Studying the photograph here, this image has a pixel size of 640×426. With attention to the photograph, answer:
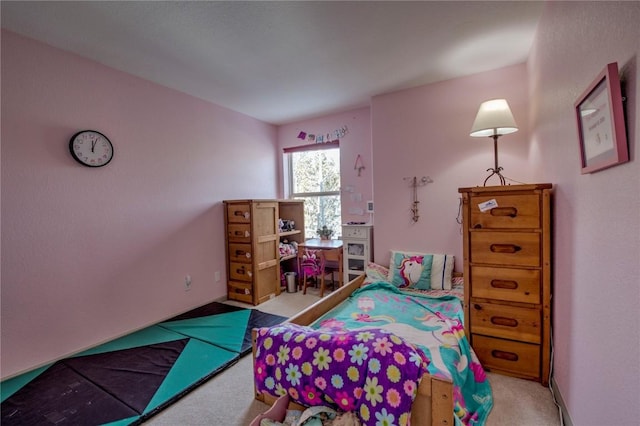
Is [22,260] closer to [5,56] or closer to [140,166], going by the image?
[140,166]

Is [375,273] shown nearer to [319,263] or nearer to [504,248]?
[319,263]

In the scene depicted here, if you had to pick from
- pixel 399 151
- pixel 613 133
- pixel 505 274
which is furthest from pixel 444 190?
pixel 613 133

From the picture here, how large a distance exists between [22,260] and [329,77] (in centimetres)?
302

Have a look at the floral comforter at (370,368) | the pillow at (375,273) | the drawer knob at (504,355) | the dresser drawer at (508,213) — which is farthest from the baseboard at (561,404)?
the pillow at (375,273)

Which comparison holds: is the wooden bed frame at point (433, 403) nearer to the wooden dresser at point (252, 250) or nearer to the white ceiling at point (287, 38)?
the white ceiling at point (287, 38)

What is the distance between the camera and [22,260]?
2.11 m

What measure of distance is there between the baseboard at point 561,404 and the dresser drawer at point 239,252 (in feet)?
9.71

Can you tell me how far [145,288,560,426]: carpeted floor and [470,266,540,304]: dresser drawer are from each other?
0.56 metres

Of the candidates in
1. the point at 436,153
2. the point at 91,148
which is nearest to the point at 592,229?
the point at 436,153

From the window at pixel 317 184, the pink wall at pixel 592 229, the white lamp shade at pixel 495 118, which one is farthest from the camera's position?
the window at pixel 317 184

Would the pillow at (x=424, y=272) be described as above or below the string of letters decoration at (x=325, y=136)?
below

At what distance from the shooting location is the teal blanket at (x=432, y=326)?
158 cm

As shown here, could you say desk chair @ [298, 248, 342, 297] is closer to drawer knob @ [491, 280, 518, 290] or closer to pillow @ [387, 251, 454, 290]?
pillow @ [387, 251, 454, 290]

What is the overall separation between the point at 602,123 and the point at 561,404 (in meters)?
1.57
